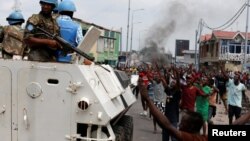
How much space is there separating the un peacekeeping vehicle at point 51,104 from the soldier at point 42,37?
352 mm

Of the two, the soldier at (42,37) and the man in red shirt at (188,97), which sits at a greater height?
the soldier at (42,37)

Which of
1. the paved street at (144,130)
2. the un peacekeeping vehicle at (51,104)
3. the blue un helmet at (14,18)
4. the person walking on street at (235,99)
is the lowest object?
the paved street at (144,130)

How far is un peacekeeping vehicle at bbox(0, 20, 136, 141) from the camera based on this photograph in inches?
209

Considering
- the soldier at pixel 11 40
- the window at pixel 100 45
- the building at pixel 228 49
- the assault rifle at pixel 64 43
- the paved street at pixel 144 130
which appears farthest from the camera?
the building at pixel 228 49

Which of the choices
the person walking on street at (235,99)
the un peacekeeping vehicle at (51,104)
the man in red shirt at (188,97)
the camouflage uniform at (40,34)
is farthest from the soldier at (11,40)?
the person walking on street at (235,99)

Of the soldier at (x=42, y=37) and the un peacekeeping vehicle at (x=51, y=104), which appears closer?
the un peacekeeping vehicle at (x=51, y=104)

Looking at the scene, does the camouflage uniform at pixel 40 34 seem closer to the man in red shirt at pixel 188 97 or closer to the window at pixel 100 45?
the man in red shirt at pixel 188 97

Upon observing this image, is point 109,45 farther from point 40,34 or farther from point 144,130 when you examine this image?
point 40,34

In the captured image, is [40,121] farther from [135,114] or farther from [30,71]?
[135,114]

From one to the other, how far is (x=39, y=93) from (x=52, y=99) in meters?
0.15

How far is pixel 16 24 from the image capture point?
7344mm

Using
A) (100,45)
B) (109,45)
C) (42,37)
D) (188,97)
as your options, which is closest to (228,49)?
(109,45)

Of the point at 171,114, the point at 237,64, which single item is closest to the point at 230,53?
the point at 237,64

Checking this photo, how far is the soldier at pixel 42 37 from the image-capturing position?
5746 mm
